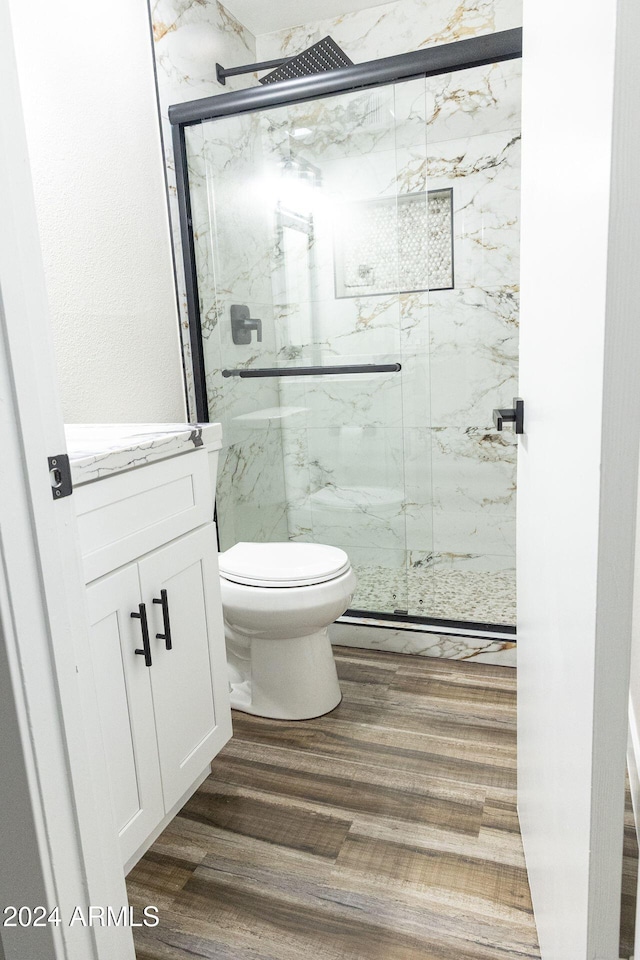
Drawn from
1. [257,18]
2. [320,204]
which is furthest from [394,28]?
[320,204]

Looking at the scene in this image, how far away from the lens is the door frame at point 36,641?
80 cm

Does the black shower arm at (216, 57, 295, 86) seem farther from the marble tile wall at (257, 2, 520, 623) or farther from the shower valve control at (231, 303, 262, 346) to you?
the shower valve control at (231, 303, 262, 346)

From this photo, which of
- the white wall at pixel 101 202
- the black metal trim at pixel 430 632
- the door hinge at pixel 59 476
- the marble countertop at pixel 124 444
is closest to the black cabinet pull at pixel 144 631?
the marble countertop at pixel 124 444

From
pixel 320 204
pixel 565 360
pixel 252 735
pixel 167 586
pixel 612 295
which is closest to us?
pixel 612 295

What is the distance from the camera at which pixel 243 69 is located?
249 centimetres

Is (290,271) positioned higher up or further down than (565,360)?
higher up

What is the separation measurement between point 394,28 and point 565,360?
261 cm

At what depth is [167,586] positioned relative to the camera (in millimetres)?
1400

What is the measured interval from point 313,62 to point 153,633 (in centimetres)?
204

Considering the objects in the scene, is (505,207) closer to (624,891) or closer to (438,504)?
(438,504)

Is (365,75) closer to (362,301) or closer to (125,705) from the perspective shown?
(362,301)

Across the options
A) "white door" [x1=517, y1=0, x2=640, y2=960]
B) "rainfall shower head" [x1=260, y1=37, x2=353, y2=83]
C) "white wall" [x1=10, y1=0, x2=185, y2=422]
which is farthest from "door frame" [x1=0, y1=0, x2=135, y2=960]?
"rainfall shower head" [x1=260, y1=37, x2=353, y2=83]

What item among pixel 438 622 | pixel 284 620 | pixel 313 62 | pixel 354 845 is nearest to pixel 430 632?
pixel 438 622

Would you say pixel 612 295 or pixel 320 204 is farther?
pixel 320 204
